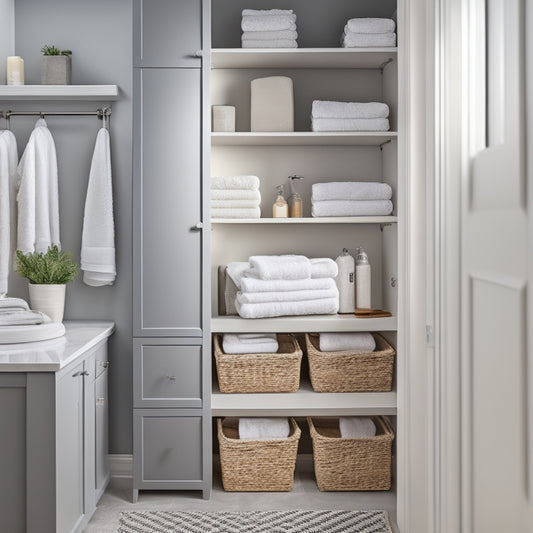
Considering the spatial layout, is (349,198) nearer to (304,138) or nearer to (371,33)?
(304,138)

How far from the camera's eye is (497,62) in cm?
139

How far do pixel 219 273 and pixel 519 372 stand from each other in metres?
2.20

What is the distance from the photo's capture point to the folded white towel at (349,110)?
2.99 m

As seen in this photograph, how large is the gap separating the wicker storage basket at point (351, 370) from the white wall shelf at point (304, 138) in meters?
0.98

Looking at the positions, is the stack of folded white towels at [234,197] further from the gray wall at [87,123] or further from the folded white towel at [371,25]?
the folded white towel at [371,25]

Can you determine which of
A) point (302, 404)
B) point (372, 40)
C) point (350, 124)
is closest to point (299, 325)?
point (302, 404)

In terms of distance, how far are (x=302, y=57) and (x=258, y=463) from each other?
6.15 feet

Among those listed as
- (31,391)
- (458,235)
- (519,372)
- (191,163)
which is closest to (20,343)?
(31,391)

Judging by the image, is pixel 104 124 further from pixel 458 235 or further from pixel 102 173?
pixel 458 235

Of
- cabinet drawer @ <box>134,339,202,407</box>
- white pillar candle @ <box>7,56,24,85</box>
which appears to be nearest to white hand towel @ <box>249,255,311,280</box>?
cabinet drawer @ <box>134,339,202,407</box>

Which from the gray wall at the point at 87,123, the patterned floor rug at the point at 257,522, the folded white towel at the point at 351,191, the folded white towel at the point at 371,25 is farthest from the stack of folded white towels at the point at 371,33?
the patterned floor rug at the point at 257,522

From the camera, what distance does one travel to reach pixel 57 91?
3.00m

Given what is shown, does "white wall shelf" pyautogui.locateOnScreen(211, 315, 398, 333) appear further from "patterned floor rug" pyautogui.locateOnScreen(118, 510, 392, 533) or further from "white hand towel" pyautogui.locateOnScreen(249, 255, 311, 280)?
"patterned floor rug" pyautogui.locateOnScreen(118, 510, 392, 533)

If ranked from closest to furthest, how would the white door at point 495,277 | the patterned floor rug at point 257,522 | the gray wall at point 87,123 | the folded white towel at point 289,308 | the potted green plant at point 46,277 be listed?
the white door at point 495,277
the patterned floor rug at point 257,522
the potted green plant at point 46,277
the folded white towel at point 289,308
the gray wall at point 87,123
